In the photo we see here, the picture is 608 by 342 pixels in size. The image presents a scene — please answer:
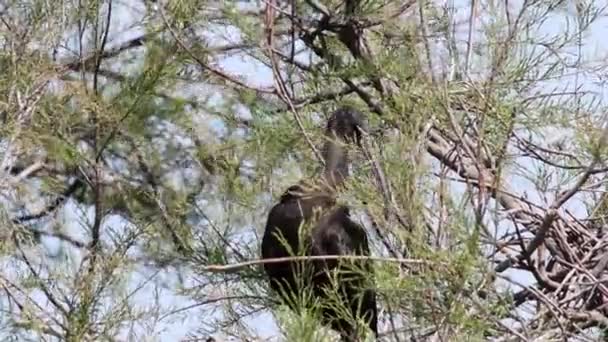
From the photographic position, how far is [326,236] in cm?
218

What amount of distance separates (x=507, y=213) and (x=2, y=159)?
107 cm

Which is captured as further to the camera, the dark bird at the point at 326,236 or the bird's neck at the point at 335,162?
the bird's neck at the point at 335,162

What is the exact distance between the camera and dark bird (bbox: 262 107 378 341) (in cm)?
190

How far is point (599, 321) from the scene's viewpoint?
187 cm

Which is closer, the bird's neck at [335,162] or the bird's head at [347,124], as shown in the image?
the bird's neck at [335,162]

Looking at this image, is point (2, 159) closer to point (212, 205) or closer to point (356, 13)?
point (212, 205)

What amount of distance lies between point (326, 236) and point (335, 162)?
13cm

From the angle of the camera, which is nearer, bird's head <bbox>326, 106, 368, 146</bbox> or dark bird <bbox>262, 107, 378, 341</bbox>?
dark bird <bbox>262, 107, 378, 341</bbox>

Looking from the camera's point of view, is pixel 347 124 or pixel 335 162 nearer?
pixel 335 162

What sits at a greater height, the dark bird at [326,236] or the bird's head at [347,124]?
the bird's head at [347,124]

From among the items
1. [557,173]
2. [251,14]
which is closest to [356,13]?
[251,14]

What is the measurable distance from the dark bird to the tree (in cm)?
4

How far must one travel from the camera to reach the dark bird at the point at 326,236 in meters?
1.90

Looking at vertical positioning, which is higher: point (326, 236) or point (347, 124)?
point (347, 124)
